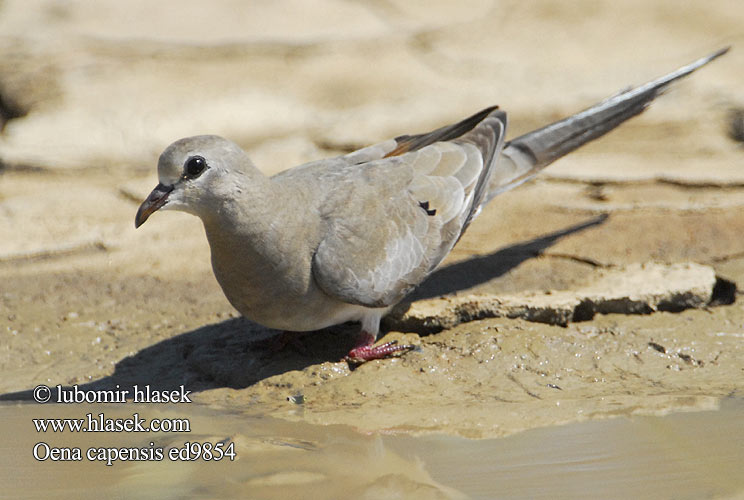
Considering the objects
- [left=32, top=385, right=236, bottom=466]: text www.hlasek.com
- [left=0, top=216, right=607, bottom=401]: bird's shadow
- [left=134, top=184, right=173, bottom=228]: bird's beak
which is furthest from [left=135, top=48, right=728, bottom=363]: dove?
[left=32, top=385, right=236, bottom=466]: text www.hlasek.com

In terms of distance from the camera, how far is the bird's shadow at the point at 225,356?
4.04 meters

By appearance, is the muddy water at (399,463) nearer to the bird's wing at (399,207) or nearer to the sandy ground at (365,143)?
the sandy ground at (365,143)

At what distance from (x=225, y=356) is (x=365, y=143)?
8.44ft

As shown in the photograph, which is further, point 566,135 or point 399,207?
point 566,135

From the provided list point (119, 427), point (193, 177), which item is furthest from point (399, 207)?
point (119, 427)

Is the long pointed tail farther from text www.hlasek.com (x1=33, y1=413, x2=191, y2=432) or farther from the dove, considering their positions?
text www.hlasek.com (x1=33, y1=413, x2=191, y2=432)

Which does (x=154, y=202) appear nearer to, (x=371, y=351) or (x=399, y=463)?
(x=371, y=351)

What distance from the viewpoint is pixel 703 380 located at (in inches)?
151

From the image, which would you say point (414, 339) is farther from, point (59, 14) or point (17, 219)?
point (59, 14)

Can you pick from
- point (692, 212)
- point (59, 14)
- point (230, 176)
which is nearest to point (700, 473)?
point (230, 176)

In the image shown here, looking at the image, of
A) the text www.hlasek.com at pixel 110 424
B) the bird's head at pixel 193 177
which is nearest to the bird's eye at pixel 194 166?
the bird's head at pixel 193 177

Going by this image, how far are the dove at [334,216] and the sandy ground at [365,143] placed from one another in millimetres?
326

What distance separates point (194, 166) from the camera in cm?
353

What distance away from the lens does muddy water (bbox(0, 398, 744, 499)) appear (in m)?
2.88
